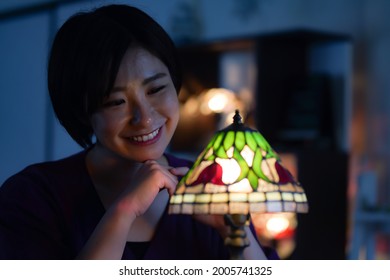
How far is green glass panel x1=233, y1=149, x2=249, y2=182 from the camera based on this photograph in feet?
2.75

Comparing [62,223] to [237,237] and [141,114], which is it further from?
[237,237]

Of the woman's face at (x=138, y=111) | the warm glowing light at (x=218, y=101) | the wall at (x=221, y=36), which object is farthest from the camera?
the warm glowing light at (x=218, y=101)

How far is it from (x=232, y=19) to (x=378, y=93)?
986mm

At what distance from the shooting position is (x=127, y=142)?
109cm

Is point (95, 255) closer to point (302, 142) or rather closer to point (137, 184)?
point (137, 184)

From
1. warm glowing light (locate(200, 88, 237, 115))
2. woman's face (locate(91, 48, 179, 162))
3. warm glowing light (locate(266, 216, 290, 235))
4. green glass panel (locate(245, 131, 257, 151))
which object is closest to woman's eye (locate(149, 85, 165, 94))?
woman's face (locate(91, 48, 179, 162))

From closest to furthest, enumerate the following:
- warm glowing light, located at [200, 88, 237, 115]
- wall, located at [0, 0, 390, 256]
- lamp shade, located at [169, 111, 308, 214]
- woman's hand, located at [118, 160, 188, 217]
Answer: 1. lamp shade, located at [169, 111, 308, 214]
2. woman's hand, located at [118, 160, 188, 217]
3. wall, located at [0, 0, 390, 256]
4. warm glowing light, located at [200, 88, 237, 115]

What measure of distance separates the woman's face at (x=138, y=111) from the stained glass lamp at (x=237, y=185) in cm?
20

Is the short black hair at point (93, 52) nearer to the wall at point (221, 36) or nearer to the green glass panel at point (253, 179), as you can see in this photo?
the green glass panel at point (253, 179)

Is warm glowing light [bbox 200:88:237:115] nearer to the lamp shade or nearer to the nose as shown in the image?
the nose

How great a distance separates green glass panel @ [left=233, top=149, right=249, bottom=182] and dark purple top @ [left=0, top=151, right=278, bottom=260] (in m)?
0.35

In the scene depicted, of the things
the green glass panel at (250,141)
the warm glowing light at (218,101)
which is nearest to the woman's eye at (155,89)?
the green glass panel at (250,141)

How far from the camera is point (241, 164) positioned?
853 mm

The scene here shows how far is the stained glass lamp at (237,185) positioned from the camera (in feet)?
2.68
